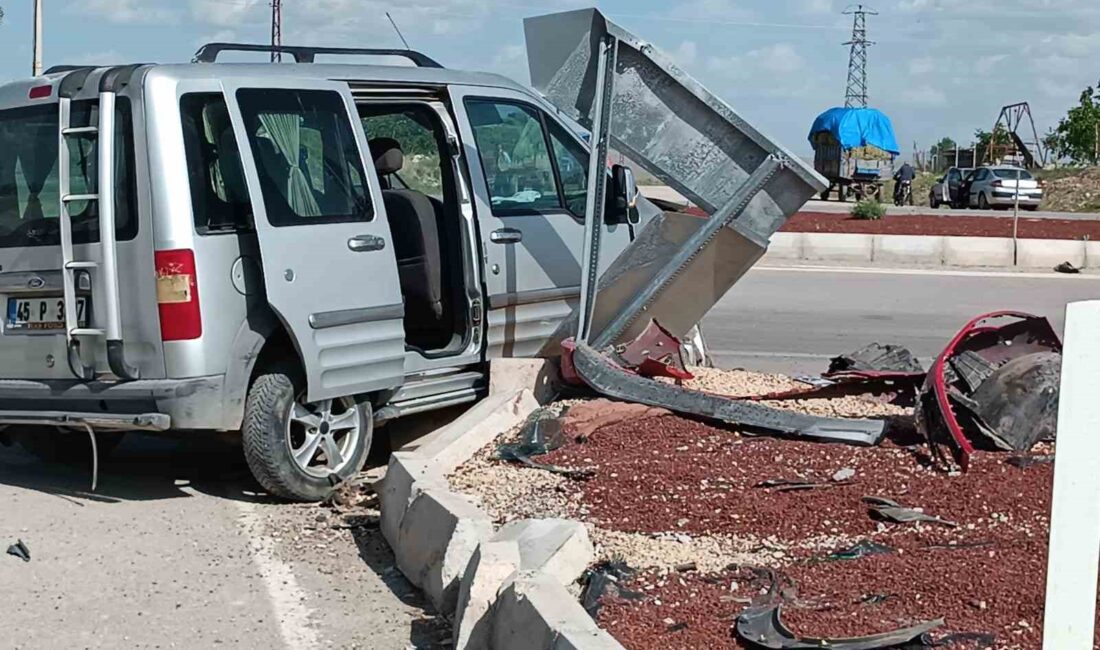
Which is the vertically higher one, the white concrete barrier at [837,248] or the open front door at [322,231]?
the open front door at [322,231]

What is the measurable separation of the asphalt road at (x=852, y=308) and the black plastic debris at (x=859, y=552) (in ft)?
20.8

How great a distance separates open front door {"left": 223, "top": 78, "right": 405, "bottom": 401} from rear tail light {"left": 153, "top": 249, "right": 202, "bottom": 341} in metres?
0.36

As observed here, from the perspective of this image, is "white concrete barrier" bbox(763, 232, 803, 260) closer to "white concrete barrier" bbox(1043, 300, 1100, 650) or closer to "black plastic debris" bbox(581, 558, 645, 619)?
"black plastic debris" bbox(581, 558, 645, 619)

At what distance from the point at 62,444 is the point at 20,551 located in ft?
6.73

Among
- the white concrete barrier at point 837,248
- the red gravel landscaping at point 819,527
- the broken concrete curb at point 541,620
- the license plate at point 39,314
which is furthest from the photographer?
the white concrete barrier at point 837,248

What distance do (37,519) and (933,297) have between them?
1311 cm

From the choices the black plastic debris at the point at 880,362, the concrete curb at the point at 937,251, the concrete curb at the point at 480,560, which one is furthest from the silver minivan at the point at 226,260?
the concrete curb at the point at 937,251

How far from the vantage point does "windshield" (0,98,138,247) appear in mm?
6926

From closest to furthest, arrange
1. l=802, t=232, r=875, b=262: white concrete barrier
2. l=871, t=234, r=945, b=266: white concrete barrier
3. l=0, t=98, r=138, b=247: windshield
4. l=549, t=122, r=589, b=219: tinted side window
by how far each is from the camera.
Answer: l=0, t=98, r=138, b=247: windshield
l=549, t=122, r=589, b=219: tinted side window
l=871, t=234, r=945, b=266: white concrete barrier
l=802, t=232, r=875, b=262: white concrete barrier

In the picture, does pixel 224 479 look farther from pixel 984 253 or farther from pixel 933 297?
pixel 984 253

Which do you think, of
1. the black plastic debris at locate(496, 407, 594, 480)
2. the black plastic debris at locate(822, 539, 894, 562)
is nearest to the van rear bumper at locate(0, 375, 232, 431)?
the black plastic debris at locate(496, 407, 594, 480)

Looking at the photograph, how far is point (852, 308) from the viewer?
16734 mm

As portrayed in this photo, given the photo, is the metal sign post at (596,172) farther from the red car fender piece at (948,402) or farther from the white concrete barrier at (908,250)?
the white concrete barrier at (908,250)

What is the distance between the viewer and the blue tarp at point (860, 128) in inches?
2084
